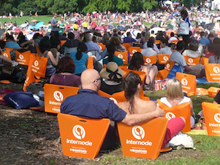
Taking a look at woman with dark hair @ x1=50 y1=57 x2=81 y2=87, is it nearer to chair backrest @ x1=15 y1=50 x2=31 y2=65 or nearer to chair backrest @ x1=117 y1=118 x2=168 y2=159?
chair backrest @ x1=117 y1=118 x2=168 y2=159

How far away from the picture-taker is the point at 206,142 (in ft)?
23.9

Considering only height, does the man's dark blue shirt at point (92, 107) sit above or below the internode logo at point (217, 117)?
above

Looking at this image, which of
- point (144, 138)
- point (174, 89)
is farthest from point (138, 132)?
point (174, 89)

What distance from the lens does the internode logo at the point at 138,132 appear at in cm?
605

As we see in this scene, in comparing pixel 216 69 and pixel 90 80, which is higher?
pixel 90 80

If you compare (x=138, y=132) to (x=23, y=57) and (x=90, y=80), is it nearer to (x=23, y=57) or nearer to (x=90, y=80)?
(x=90, y=80)

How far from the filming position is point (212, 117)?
7.42 metres

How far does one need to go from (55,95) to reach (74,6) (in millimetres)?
62203

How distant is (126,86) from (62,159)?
4.42 feet

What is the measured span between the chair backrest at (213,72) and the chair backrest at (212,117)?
5291mm

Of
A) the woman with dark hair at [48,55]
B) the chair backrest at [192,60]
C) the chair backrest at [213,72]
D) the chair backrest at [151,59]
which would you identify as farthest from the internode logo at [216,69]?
the woman with dark hair at [48,55]

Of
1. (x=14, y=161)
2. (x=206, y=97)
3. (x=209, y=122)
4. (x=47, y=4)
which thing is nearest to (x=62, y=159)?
(x=14, y=161)

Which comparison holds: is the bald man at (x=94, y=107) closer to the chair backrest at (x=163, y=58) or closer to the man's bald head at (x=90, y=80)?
the man's bald head at (x=90, y=80)

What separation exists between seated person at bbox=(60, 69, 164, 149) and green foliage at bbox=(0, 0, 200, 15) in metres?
61.4
